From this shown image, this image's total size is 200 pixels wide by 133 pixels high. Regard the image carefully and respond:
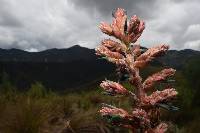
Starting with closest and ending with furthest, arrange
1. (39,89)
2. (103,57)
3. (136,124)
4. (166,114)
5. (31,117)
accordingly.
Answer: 1. (136,124)
2. (103,57)
3. (31,117)
4. (166,114)
5. (39,89)

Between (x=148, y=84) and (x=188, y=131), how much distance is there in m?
14.2

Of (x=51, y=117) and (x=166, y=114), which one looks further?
(x=166, y=114)

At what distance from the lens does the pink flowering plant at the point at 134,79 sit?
9.75ft

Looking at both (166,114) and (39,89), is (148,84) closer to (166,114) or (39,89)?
(166,114)

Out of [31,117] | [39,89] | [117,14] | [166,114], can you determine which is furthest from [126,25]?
[39,89]

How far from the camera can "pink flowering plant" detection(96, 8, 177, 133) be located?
297cm

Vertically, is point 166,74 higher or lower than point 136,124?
higher

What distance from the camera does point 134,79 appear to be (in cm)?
311

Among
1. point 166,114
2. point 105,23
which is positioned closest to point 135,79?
point 105,23

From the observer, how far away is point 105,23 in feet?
11.2

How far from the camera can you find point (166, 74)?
318cm

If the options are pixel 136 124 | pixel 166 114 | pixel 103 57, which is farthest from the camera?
pixel 166 114

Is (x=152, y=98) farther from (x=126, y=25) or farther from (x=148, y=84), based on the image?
(x=126, y=25)

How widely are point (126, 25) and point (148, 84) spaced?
1.58 feet
